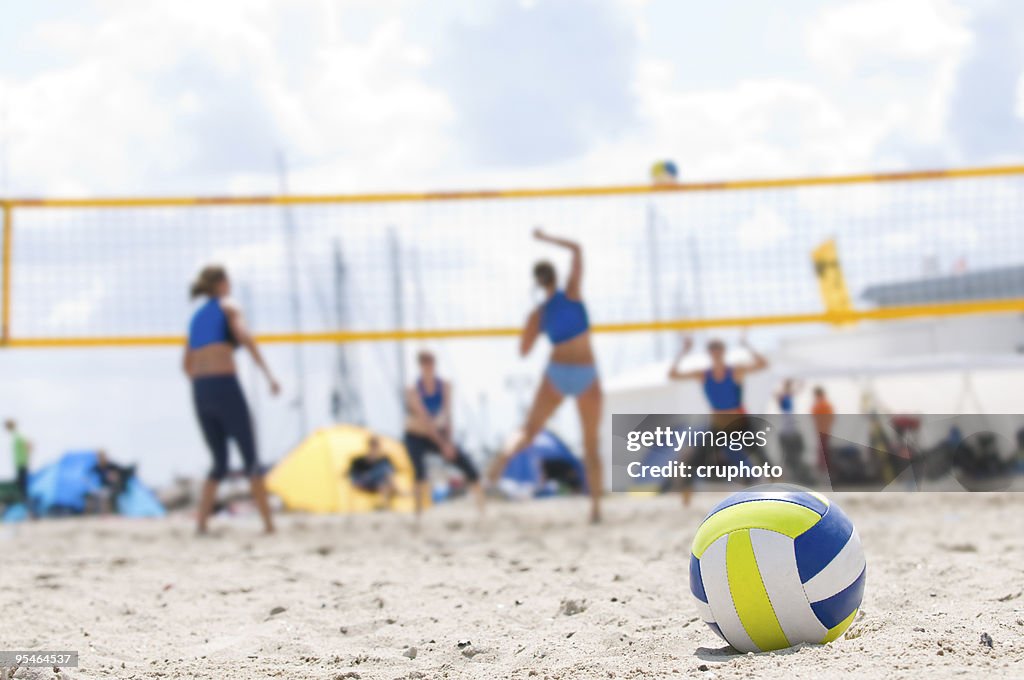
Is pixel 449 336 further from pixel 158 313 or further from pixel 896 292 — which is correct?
pixel 896 292

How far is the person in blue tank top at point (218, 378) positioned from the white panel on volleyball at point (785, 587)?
3755mm

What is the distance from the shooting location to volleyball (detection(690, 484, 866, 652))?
221 cm

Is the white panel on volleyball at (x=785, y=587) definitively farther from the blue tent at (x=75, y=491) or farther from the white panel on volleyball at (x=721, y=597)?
the blue tent at (x=75, y=491)

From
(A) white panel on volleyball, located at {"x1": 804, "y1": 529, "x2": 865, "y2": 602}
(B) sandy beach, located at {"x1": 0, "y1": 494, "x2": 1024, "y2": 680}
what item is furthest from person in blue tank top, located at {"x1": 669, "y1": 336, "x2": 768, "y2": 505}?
(A) white panel on volleyball, located at {"x1": 804, "y1": 529, "x2": 865, "y2": 602}

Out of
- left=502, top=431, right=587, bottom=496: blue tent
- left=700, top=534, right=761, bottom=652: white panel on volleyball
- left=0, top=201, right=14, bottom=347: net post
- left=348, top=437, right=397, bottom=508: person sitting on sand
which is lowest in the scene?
left=502, top=431, right=587, bottom=496: blue tent

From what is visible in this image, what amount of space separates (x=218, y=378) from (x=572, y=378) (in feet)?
5.89

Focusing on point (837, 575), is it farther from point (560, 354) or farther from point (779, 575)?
point (560, 354)

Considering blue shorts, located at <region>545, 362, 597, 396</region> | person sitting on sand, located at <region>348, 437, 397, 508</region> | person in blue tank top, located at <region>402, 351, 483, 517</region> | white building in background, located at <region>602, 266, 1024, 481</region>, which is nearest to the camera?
blue shorts, located at <region>545, 362, 597, 396</region>

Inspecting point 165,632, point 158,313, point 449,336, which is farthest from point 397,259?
point 165,632

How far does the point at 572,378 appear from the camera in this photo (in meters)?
5.51

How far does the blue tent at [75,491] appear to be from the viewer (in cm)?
1205

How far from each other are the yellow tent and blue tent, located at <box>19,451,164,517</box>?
1878 mm

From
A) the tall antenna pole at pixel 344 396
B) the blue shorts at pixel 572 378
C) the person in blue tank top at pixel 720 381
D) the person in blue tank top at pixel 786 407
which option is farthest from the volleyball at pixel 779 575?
the tall antenna pole at pixel 344 396

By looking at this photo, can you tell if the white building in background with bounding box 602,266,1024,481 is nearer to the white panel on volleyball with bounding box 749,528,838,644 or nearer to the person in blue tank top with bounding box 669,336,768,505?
the person in blue tank top with bounding box 669,336,768,505
